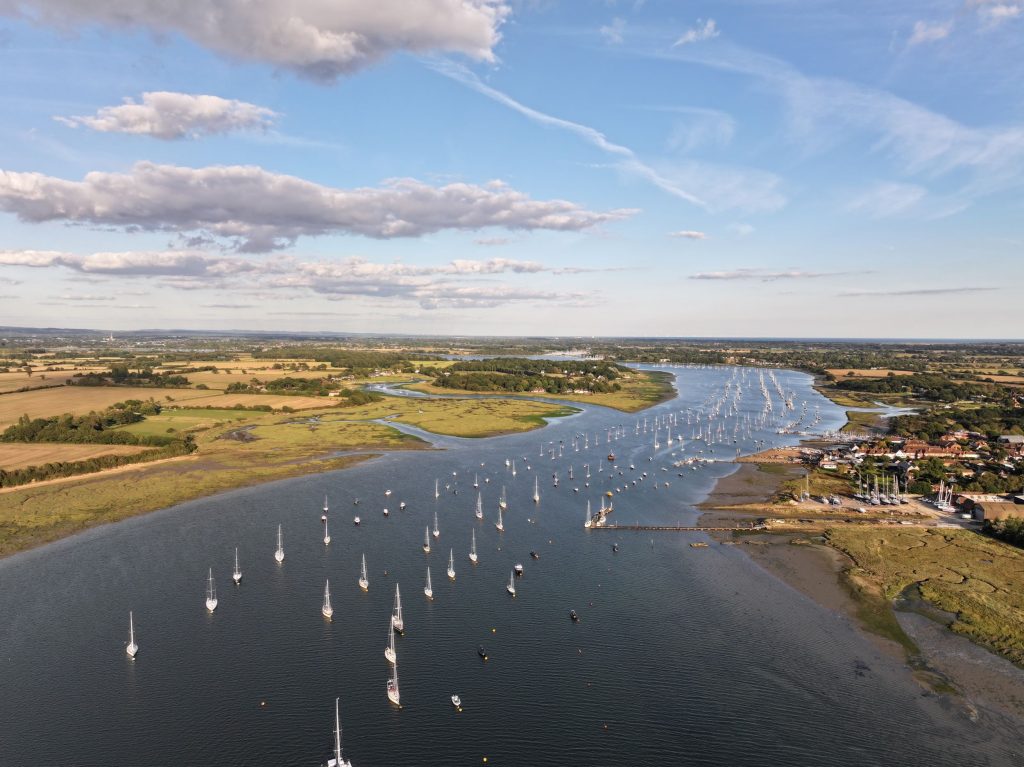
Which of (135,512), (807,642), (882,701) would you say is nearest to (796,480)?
(807,642)

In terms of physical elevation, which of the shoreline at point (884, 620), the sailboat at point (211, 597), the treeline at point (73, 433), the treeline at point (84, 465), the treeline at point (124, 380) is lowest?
the shoreline at point (884, 620)

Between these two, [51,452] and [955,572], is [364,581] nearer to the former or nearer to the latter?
[955,572]

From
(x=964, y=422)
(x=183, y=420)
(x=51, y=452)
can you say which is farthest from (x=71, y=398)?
(x=964, y=422)

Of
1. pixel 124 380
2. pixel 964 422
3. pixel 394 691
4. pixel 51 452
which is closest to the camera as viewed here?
pixel 394 691

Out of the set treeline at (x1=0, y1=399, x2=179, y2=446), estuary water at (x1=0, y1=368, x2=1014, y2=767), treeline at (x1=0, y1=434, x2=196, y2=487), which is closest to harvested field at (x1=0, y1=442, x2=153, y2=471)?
treeline at (x1=0, y1=399, x2=179, y2=446)

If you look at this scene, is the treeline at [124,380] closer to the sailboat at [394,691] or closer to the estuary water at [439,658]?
the estuary water at [439,658]

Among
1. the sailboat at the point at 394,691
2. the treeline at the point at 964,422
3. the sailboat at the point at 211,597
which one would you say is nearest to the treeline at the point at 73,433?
the sailboat at the point at 211,597
